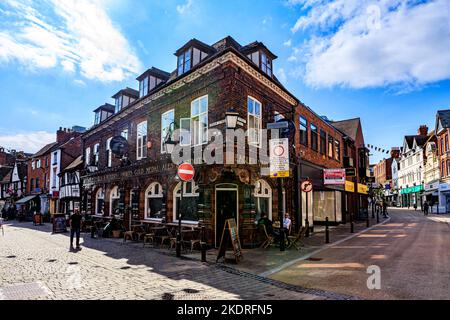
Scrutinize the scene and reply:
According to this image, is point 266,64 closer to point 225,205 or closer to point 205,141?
point 205,141

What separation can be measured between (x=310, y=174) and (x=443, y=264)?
32.9 feet

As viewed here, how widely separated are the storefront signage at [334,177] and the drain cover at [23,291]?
16327mm

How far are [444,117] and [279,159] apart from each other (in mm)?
37304

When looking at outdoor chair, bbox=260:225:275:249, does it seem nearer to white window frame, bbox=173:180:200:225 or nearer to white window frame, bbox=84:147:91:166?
white window frame, bbox=173:180:200:225

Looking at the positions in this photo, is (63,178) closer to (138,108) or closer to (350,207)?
(138,108)

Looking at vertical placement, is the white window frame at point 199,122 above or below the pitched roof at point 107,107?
below

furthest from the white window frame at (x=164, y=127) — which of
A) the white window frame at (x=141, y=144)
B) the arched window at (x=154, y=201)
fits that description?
the arched window at (x=154, y=201)

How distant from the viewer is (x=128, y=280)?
6930mm

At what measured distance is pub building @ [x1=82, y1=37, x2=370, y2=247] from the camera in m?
11.7

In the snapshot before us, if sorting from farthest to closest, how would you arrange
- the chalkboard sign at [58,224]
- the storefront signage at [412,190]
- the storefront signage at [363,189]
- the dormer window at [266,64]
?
the storefront signage at [412,190], the storefront signage at [363,189], the chalkboard sign at [58,224], the dormer window at [266,64]

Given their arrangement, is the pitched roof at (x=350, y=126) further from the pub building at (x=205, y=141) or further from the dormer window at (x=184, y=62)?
the dormer window at (x=184, y=62)

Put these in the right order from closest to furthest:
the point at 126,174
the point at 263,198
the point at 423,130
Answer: the point at 263,198
the point at 126,174
the point at 423,130

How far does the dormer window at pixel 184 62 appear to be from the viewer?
14.1 metres

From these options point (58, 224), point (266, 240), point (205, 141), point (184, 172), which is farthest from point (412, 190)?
point (58, 224)
